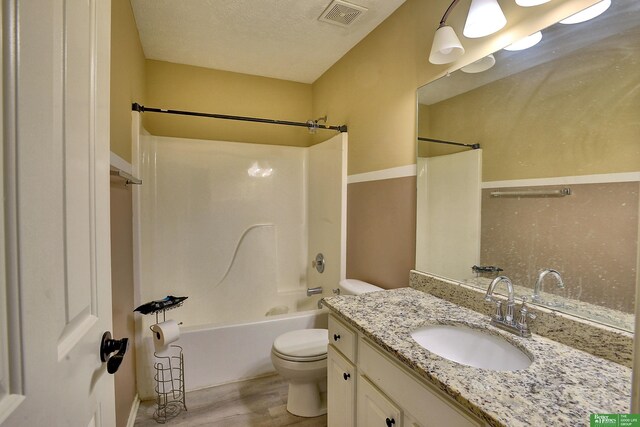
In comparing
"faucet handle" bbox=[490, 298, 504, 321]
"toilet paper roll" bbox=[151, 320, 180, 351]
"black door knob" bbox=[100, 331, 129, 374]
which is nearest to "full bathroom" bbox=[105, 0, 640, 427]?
"faucet handle" bbox=[490, 298, 504, 321]

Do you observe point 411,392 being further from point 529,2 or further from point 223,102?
point 223,102

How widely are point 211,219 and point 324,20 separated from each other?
188 cm

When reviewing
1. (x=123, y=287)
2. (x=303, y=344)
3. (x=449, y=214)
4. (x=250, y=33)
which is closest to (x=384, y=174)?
(x=449, y=214)

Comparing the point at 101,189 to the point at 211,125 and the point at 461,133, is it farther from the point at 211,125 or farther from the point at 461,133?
the point at 211,125

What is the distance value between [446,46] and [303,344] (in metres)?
1.77

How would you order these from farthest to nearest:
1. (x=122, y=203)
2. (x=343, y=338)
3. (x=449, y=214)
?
(x=122, y=203) < (x=449, y=214) < (x=343, y=338)

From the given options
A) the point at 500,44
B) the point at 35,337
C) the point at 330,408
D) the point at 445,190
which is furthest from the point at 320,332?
the point at 500,44

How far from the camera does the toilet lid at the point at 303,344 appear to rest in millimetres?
1746

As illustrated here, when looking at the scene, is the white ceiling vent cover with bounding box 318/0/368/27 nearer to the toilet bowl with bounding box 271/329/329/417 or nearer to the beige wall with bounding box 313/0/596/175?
the beige wall with bounding box 313/0/596/175

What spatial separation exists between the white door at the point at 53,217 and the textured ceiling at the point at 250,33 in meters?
1.38

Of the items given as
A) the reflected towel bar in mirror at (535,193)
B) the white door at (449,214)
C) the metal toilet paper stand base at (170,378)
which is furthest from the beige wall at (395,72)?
the metal toilet paper stand base at (170,378)

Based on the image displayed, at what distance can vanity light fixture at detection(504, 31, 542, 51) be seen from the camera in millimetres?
1122

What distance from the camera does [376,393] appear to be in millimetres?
1078

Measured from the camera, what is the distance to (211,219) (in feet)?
9.12
